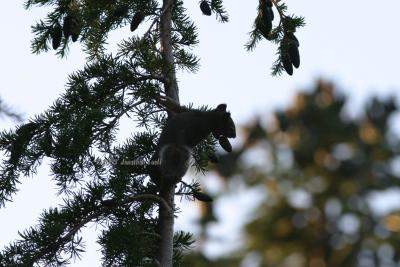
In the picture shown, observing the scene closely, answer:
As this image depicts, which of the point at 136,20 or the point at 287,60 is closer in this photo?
the point at 136,20

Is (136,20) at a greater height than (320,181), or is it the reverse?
(320,181)

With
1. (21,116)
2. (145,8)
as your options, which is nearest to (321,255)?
(145,8)

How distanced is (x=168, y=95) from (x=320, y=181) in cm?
1519

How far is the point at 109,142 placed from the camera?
3.92 meters

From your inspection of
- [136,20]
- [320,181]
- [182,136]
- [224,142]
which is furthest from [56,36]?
[320,181]

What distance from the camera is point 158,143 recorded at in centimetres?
386

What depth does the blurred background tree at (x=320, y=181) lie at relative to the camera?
17.1 meters

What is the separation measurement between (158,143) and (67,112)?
501mm

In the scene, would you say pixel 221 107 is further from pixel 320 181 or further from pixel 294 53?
pixel 320 181

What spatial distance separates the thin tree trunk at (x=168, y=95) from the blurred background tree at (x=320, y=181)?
1289 cm

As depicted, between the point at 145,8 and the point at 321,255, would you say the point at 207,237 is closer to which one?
the point at 321,255

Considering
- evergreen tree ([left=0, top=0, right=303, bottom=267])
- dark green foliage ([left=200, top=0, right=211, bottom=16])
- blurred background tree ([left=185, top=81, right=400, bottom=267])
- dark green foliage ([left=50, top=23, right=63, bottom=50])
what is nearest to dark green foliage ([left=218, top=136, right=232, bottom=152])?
evergreen tree ([left=0, top=0, right=303, bottom=267])

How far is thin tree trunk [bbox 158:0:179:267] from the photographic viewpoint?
12.3ft

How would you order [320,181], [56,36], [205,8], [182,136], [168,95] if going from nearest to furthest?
[182,136] < [168,95] < [56,36] < [205,8] < [320,181]
